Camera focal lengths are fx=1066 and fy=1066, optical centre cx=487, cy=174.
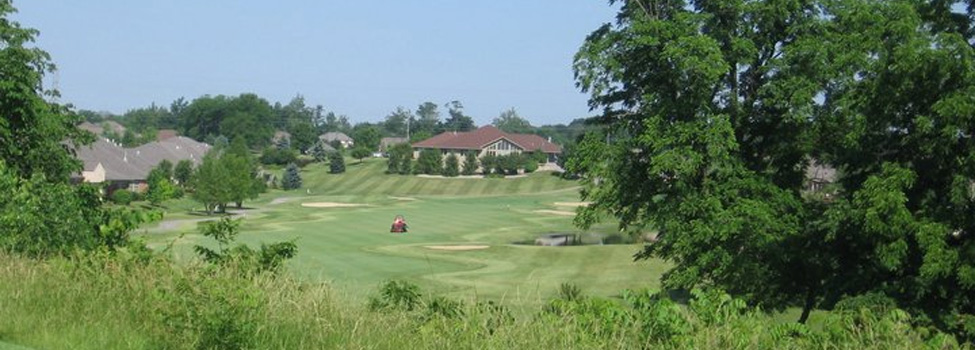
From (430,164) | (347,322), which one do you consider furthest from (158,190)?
(347,322)

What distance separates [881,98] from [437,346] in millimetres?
13979

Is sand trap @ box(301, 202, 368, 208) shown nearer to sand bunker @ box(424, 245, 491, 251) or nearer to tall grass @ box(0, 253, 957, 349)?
sand bunker @ box(424, 245, 491, 251)

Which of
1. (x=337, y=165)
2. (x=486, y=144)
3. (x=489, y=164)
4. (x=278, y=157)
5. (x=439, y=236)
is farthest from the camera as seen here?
(x=278, y=157)

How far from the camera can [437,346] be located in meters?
6.43

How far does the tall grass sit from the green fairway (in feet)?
2.42

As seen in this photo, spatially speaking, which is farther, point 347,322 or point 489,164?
point 489,164

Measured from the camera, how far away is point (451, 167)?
382 feet

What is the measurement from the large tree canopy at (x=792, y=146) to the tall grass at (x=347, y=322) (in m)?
9.51

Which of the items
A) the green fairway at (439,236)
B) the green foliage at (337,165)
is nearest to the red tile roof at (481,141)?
A: the green foliage at (337,165)

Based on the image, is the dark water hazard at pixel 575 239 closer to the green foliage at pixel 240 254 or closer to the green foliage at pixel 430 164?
the green foliage at pixel 240 254

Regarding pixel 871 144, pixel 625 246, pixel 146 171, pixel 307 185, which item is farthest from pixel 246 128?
pixel 871 144

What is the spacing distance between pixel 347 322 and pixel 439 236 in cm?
5278

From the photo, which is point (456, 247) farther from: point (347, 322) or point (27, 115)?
point (347, 322)

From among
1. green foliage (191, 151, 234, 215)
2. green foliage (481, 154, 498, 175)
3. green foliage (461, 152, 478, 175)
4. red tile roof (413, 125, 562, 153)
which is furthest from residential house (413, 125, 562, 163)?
green foliage (191, 151, 234, 215)
